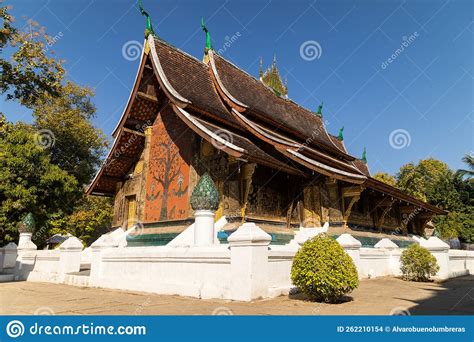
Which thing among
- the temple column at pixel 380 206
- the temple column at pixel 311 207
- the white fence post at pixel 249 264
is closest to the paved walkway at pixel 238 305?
the white fence post at pixel 249 264

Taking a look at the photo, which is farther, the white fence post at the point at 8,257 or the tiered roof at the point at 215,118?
the white fence post at the point at 8,257

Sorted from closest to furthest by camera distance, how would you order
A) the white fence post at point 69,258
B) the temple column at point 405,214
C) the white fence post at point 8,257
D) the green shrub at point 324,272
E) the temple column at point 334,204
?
1. the green shrub at point 324,272
2. the white fence post at point 69,258
3. the temple column at point 334,204
4. the white fence post at point 8,257
5. the temple column at point 405,214

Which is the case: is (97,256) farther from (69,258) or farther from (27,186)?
(27,186)

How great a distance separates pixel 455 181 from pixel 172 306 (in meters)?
33.5

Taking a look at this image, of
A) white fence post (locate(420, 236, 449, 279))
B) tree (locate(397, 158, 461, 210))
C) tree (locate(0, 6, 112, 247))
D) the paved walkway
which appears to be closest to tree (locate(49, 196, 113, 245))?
tree (locate(0, 6, 112, 247))

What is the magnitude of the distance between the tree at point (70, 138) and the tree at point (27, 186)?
18.3 ft

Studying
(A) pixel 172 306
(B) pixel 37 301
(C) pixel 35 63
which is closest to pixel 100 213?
(C) pixel 35 63

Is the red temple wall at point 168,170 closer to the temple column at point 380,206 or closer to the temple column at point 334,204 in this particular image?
the temple column at point 334,204


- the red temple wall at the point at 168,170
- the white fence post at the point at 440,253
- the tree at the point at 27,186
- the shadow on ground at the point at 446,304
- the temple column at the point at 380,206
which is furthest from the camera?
the tree at the point at 27,186

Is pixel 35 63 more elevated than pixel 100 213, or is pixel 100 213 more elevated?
pixel 35 63

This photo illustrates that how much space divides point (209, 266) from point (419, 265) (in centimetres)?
592

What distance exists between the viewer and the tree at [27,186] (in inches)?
593

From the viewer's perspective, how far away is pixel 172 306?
5223 millimetres

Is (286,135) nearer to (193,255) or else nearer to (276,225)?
(276,225)
